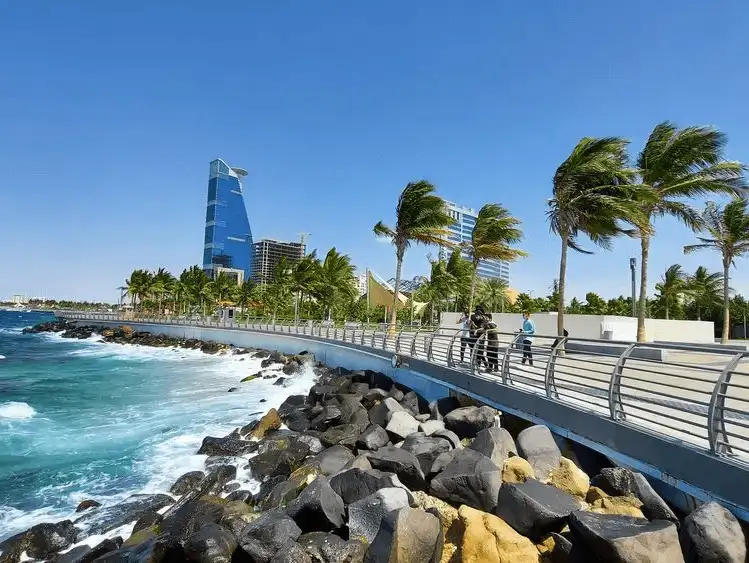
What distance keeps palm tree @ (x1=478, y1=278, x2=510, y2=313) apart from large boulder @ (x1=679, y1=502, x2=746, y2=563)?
61.4m

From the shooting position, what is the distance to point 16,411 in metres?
18.5

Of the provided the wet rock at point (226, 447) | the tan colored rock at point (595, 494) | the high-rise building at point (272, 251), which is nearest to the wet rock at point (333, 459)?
the wet rock at point (226, 447)

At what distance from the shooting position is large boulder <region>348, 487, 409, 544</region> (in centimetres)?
632

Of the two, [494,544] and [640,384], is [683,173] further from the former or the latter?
[494,544]

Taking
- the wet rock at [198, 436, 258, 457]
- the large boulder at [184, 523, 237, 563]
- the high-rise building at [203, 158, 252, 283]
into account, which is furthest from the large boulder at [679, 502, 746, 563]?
the high-rise building at [203, 158, 252, 283]

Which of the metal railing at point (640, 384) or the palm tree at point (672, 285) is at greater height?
the palm tree at point (672, 285)

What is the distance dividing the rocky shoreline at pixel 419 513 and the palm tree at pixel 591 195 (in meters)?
10.0

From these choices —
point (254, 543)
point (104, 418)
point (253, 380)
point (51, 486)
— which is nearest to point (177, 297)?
point (253, 380)

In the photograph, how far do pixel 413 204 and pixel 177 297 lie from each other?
7623cm

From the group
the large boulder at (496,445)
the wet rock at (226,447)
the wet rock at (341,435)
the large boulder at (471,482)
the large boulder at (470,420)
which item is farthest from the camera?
the wet rock at (226,447)

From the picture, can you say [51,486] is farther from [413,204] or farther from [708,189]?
[708,189]

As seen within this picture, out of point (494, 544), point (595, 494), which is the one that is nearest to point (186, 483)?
point (494, 544)

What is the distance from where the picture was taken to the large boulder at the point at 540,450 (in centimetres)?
704

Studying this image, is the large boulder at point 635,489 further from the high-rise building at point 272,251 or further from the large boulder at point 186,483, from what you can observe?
the high-rise building at point 272,251
